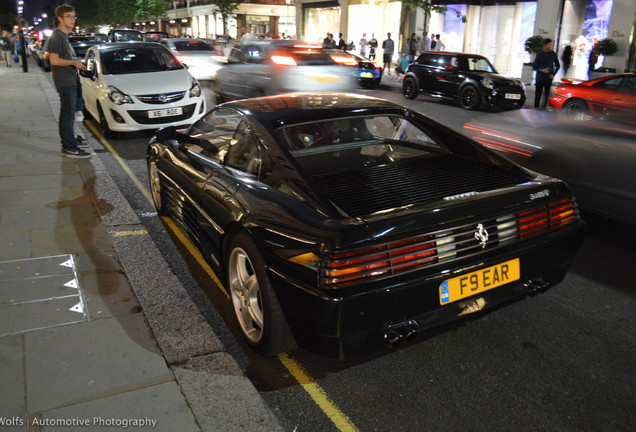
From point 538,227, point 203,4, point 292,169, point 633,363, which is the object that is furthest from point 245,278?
point 203,4

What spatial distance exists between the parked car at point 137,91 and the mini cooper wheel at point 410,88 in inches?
326

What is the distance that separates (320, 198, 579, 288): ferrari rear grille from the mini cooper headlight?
11993 mm

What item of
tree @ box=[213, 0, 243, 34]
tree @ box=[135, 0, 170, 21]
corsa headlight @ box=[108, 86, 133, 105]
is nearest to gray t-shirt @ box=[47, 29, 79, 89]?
corsa headlight @ box=[108, 86, 133, 105]

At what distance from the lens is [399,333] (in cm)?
269

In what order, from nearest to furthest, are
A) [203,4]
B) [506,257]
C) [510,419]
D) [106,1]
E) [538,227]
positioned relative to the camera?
[510,419]
[506,257]
[538,227]
[203,4]
[106,1]

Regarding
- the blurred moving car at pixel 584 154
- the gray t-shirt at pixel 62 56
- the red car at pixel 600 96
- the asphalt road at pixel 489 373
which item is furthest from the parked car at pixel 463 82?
the asphalt road at pixel 489 373

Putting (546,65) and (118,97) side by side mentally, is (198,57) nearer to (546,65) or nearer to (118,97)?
(118,97)

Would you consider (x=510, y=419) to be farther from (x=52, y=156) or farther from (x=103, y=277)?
(x=52, y=156)

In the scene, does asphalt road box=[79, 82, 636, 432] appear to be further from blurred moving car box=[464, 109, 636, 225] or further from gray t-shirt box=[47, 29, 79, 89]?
gray t-shirt box=[47, 29, 79, 89]

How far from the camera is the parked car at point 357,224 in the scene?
2639 millimetres

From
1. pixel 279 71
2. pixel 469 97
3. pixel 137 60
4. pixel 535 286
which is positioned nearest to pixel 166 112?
pixel 137 60

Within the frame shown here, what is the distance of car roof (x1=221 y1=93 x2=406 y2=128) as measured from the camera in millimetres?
3502

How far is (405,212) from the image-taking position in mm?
2760

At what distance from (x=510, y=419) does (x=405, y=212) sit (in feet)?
3.71
